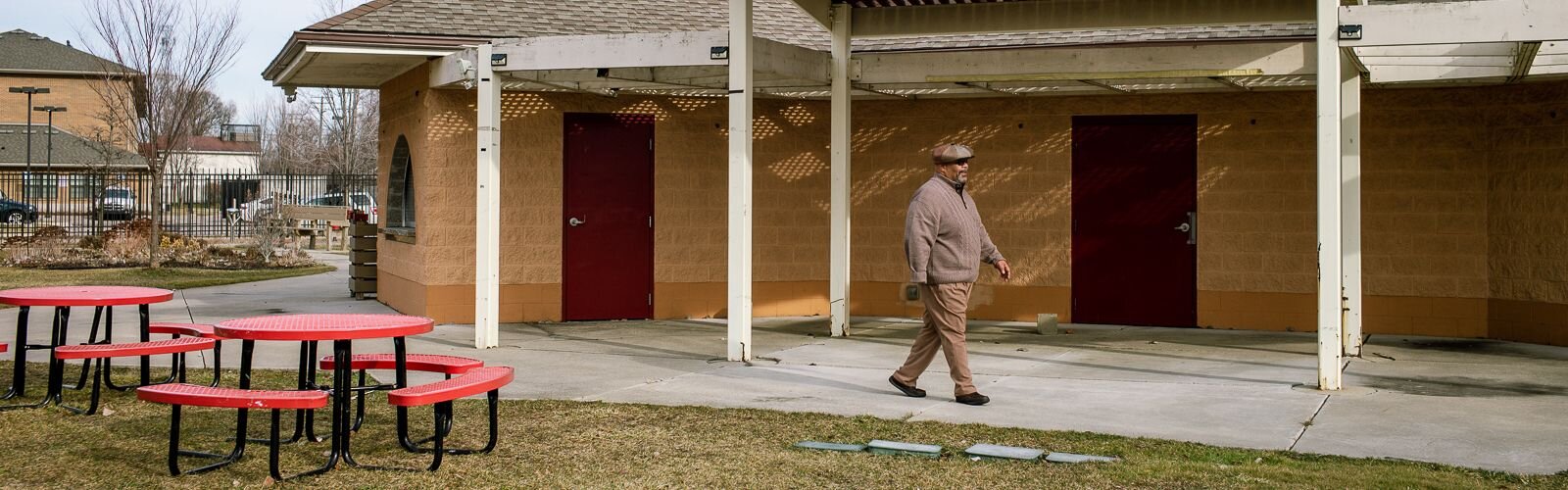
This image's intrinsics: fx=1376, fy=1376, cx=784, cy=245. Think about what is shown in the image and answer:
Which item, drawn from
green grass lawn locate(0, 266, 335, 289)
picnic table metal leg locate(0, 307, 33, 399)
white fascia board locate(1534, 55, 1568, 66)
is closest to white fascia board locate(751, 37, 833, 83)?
picnic table metal leg locate(0, 307, 33, 399)

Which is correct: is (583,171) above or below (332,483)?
above

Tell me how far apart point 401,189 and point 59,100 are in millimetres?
43284

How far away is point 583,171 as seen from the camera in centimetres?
1312

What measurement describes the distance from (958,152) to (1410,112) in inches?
244

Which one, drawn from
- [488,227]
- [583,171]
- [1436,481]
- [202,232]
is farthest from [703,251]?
[202,232]

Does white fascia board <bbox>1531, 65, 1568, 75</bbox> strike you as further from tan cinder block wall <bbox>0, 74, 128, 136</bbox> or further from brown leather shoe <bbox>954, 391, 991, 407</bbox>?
tan cinder block wall <bbox>0, 74, 128, 136</bbox>

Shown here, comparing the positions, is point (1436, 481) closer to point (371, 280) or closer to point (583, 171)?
point (583, 171)

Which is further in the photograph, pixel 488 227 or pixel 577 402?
pixel 488 227

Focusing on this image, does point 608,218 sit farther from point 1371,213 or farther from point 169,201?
point 169,201

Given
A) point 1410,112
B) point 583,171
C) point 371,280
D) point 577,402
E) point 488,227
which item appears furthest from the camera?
point 371,280

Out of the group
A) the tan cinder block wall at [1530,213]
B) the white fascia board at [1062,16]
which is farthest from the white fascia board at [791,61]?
the tan cinder block wall at [1530,213]

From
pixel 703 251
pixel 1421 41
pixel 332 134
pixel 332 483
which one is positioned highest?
pixel 332 134

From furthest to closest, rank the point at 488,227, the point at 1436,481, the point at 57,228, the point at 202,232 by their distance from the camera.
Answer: the point at 202,232 → the point at 57,228 → the point at 488,227 → the point at 1436,481

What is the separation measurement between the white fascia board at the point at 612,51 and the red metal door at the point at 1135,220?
4870 millimetres
